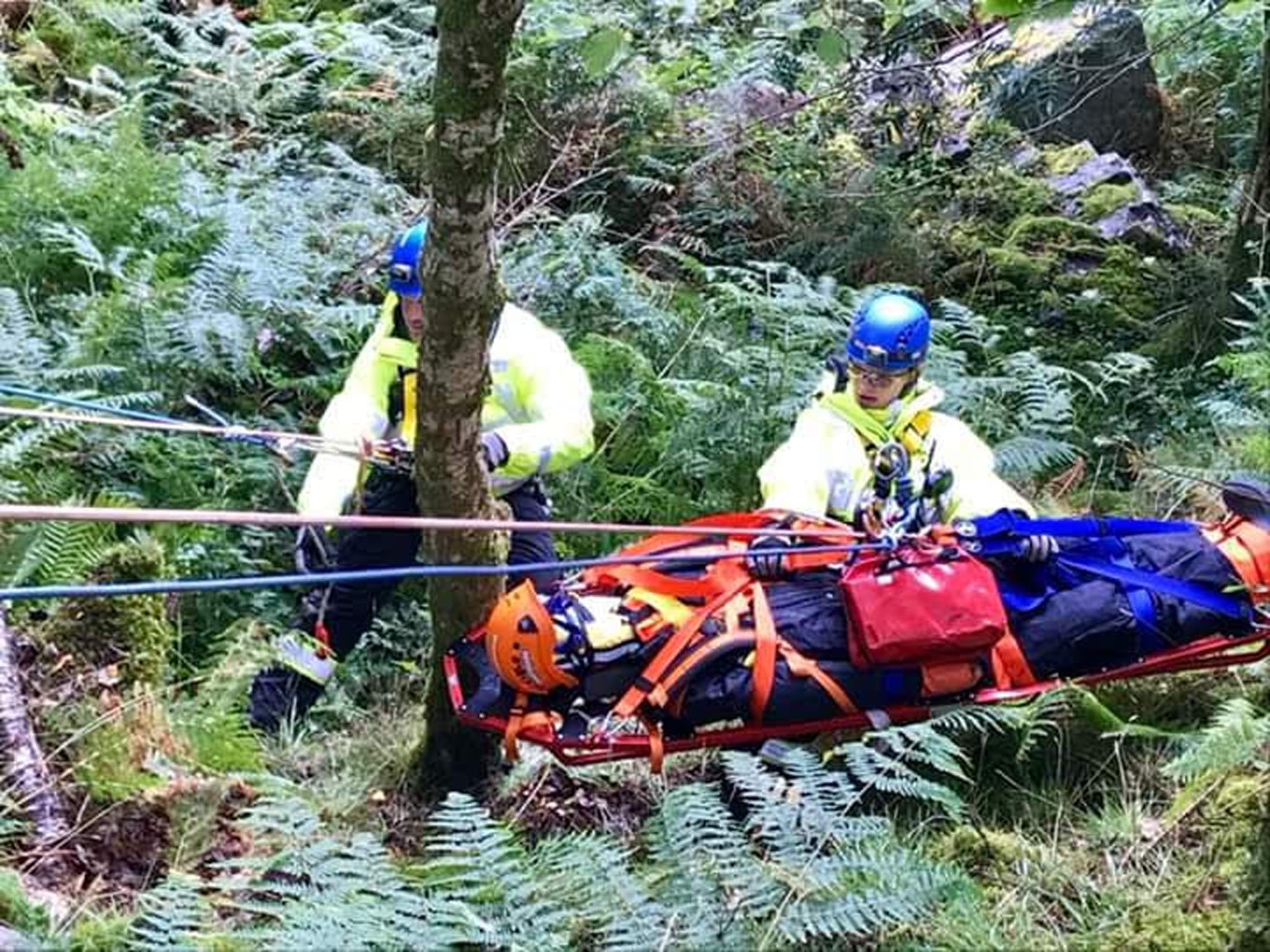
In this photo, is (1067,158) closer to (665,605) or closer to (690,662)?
(665,605)

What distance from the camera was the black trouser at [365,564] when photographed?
4992 mm

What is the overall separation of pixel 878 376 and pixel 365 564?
203 cm

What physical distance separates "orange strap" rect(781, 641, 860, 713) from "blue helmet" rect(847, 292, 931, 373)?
1.20m

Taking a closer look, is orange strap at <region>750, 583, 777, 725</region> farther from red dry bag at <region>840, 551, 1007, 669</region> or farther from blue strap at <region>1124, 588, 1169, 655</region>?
blue strap at <region>1124, 588, 1169, 655</region>

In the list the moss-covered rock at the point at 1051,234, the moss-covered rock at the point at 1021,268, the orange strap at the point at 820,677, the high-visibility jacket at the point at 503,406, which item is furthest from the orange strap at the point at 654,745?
the moss-covered rock at the point at 1051,234

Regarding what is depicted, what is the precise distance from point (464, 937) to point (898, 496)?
8.61ft

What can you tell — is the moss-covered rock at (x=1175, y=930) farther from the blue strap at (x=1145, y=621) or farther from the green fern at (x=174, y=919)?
the green fern at (x=174, y=919)

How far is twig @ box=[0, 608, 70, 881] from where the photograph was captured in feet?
10.8

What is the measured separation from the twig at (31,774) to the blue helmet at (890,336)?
285 cm

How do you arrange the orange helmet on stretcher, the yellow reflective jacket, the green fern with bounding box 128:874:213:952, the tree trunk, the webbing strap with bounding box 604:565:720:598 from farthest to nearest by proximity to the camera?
the tree trunk < the yellow reflective jacket < the webbing strap with bounding box 604:565:720:598 < the orange helmet on stretcher < the green fern with bounding box 128:874:213:952

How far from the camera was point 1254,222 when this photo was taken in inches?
299

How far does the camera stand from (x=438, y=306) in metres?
3.32

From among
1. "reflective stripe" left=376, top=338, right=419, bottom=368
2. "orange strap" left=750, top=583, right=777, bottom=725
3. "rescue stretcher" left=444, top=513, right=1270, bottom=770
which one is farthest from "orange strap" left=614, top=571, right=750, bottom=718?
"reflective stripe" left=376, top=338, right=419, bottom=368

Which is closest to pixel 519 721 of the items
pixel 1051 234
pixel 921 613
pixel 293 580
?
pixel 921 613
